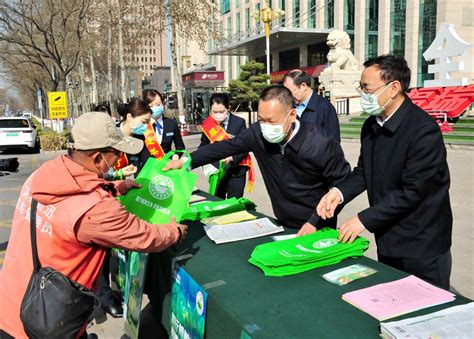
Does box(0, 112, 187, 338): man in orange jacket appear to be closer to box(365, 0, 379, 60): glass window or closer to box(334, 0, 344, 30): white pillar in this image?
box(365, 0, 379, 60): glass window

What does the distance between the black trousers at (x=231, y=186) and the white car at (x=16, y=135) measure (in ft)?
42.5

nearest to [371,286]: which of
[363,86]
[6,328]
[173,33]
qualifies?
[363,86]

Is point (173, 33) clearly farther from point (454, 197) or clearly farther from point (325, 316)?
point (325, 316)

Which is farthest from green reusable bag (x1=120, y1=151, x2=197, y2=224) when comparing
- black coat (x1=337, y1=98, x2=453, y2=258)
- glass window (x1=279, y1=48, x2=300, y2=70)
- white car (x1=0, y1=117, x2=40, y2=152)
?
glass window (x1=279, y1=48, x2=300, y2=70)

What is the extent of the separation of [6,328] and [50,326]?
0.28 metres

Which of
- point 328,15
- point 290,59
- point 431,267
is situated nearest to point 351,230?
point 431,267

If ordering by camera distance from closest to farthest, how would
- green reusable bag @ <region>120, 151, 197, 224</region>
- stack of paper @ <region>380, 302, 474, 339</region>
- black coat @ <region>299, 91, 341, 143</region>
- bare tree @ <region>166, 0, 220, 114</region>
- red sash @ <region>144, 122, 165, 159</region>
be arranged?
stack of paper @ <region>380, 302, 474, 339</region>
green reusable bag @ <region>120, 151, 197, 224</region>
black coat @ <region>299, 91, 341, 143</region>
red sash @ <region>144, 122, 165, 159</region>
bare tree @ <region>166, 0, 220, 114</region>

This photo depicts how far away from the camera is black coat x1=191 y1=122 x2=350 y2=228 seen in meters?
2.46

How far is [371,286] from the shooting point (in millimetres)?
1669

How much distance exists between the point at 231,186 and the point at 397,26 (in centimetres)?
2740

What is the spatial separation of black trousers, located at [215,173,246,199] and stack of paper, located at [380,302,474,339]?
311 centimetres

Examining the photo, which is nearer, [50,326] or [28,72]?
[50,326]

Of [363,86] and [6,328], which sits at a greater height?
[363,86]

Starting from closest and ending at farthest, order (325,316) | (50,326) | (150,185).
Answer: (325,316)
(50,326)
(150,185)
